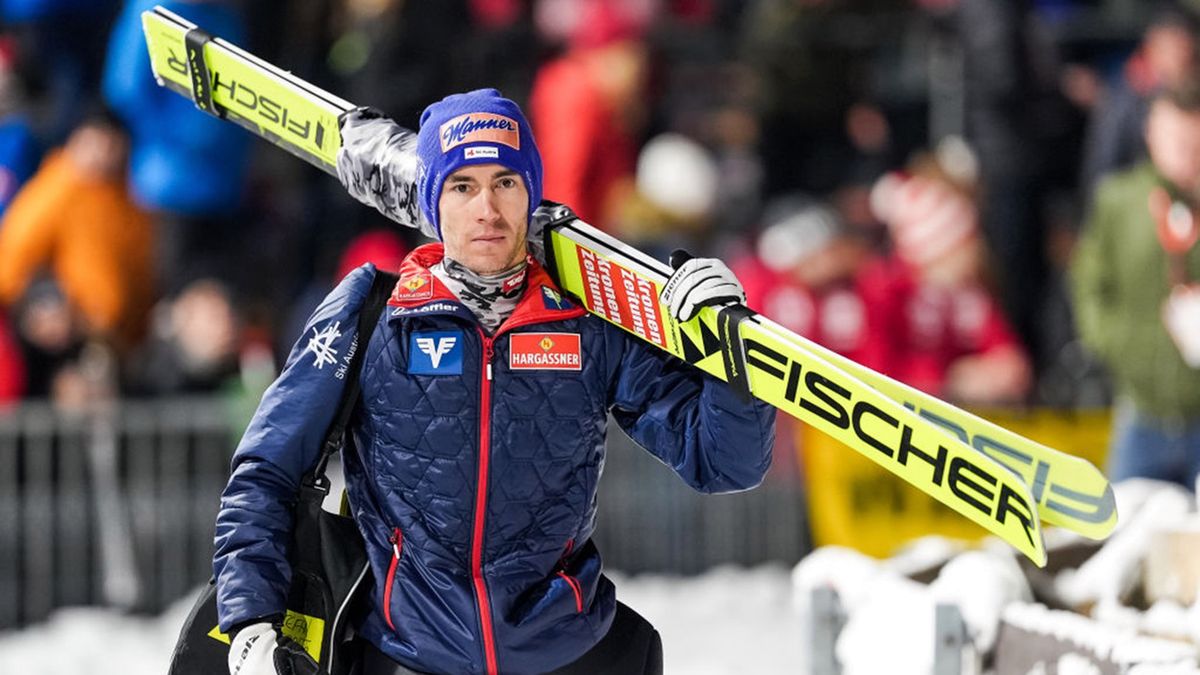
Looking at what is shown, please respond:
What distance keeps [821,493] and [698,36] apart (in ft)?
10.2

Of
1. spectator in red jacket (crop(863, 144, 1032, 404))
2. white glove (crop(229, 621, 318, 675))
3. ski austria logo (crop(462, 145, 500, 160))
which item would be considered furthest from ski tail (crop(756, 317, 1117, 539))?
spectator in red jacket (crop(863, 144, 1032, 404))

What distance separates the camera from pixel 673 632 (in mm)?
10508

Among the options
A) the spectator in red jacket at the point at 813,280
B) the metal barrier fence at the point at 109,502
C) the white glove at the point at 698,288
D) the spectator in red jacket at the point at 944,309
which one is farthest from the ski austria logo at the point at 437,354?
the spectator in red jacket at the point at 944,309

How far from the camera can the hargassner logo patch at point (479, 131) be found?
460 cm

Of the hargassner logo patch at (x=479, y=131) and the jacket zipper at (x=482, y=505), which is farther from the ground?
the hargassner logo patch at (x=479, y=131)

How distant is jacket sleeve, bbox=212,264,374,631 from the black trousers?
0.91 ft

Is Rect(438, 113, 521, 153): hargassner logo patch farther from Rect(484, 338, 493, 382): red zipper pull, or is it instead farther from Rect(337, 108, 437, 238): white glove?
Rect(484, 338, 493, 382): red zipper pull

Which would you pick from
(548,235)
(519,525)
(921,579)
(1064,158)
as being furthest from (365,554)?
(1064,158)

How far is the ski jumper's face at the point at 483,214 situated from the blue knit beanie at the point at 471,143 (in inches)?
0.9

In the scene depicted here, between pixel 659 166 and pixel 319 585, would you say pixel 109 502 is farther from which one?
pixel 319 585

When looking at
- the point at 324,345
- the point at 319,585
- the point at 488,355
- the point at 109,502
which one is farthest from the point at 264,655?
the point at 109,502

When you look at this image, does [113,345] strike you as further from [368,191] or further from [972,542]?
[368,191]

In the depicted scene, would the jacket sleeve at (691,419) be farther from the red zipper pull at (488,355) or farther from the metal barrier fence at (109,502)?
the metal barrier fence at (109,502)

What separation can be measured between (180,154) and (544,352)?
23.7ft
